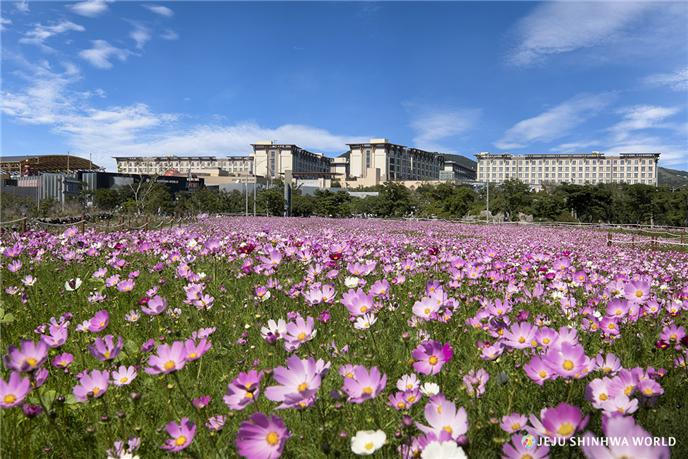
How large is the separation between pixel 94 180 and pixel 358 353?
83.0m

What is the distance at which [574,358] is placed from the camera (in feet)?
3.60

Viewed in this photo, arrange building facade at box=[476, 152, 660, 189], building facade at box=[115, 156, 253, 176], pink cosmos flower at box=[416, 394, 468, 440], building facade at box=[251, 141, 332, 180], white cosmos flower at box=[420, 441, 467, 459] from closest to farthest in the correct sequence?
white cosmos flower at box=[420, 441, 467, 459] → pink cosmos flower at box=[416, 394, 468, 440] → building facade at box=[476, 152, 660, 189] → building facade at box=[251, 141, 332, 180] → building facade at box=[115, 156, 253, 176]

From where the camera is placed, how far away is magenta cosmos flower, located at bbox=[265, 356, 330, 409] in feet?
3.24

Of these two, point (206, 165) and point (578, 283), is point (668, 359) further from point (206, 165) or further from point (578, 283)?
point (206, 165)

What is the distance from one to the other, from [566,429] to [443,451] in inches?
9.7

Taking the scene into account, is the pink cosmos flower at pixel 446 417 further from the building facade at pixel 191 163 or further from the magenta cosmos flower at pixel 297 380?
the building facade at pixel 191 163

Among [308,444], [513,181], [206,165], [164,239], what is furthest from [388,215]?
[206,165]

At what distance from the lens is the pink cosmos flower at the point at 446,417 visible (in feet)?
3.20

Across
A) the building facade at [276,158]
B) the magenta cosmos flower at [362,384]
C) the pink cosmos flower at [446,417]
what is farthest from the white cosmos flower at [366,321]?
the building facade at [276,158]

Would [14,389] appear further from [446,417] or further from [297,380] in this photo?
[446,417]

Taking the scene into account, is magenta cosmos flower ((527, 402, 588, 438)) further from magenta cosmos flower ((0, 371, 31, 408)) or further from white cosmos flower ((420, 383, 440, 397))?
magenta cosmos flower ((0, 371, 31, 408))

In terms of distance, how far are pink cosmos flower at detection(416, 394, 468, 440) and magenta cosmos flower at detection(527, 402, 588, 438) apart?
16 cm

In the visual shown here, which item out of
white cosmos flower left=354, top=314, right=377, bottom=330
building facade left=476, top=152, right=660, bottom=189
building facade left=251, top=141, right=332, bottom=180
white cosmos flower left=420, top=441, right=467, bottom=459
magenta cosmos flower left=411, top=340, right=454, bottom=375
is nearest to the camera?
white cosmos flower left=420, top=441, right=467, bottom=459

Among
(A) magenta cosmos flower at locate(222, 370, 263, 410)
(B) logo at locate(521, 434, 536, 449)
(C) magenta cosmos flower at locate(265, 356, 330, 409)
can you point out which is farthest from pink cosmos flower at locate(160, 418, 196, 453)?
(B) logo at locate(521, 434, 536, 449)
